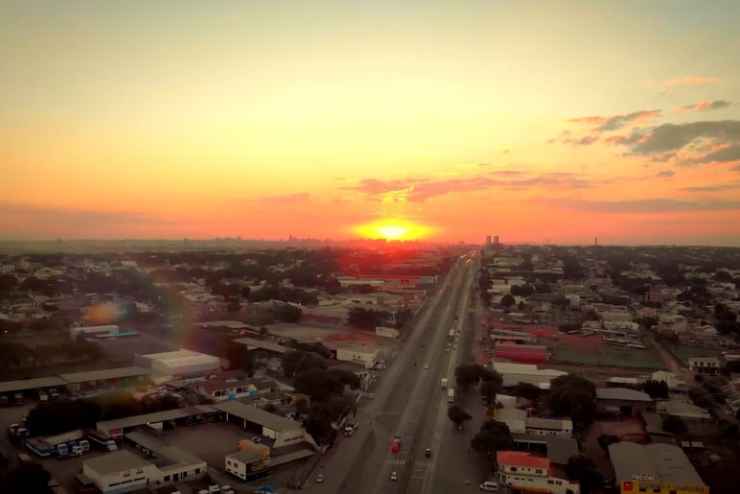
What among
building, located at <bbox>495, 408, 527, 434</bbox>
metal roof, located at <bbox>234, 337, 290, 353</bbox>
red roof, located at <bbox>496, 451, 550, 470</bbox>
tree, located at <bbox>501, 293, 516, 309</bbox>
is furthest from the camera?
tree, located at <bbox>501, 293, 516, 309</bbox>

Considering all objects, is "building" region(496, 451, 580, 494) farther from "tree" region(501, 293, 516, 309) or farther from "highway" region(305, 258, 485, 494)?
"tree" region(501, 293, 516, 309)

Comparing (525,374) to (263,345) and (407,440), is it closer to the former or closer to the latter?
(407,440)

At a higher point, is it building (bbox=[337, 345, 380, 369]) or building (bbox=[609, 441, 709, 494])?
building (bbox=[609, 441, 709, 494])

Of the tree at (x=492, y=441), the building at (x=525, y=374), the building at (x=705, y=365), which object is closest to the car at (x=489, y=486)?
the tree at (x=492, y=441)

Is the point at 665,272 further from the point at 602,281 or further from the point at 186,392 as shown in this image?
the point at 186,392

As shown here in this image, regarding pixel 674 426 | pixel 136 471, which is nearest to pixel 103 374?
pixel 136 471

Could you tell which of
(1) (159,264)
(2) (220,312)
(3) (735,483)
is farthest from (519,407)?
(1) (159,264)

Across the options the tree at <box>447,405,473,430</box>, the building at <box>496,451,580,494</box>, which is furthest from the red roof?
the tree at <box>447,405,473,430</box>
